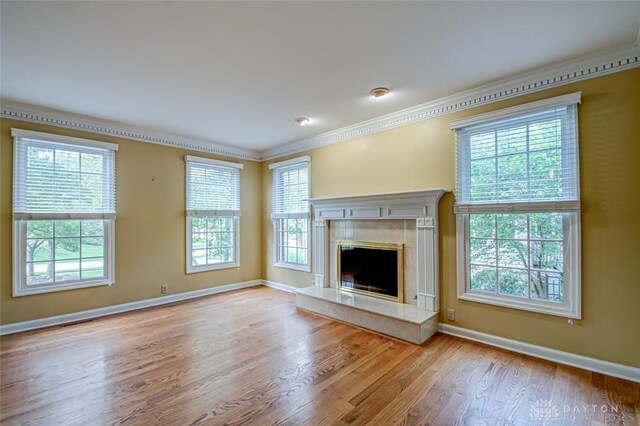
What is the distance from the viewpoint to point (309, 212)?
498 cm

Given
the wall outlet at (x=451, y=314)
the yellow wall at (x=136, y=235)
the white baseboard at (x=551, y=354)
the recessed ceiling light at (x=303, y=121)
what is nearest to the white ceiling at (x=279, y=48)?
the recessed ceiling light at (x=303, y=121)

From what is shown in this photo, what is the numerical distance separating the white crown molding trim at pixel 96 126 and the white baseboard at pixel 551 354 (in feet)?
15.1

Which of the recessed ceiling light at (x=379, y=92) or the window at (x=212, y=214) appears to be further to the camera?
the window at (x=212, y=214)

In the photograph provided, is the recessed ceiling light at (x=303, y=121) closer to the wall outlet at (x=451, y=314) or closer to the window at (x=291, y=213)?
the window at (x=291, y=213)

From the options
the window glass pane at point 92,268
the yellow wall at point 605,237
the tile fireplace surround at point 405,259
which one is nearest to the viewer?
the yellow wall at point 605,237

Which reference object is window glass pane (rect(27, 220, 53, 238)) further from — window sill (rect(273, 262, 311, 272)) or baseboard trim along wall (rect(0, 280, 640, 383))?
window sill (rect(273, 262, 311, 272))

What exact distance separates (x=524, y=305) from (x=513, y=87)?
7.07 feet

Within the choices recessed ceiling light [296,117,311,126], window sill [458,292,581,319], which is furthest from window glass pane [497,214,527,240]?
recessed ceiling light [296,117,311,126]

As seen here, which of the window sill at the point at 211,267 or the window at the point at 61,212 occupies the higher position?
the window at the point at 61,212

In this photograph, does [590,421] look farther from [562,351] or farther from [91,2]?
[91,2]

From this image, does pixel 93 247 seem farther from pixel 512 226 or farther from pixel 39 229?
pixel 512 226

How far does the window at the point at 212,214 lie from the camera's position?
4.99 metres

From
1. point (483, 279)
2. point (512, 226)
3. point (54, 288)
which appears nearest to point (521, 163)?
point (512, 226)

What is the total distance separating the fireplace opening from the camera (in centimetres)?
375
